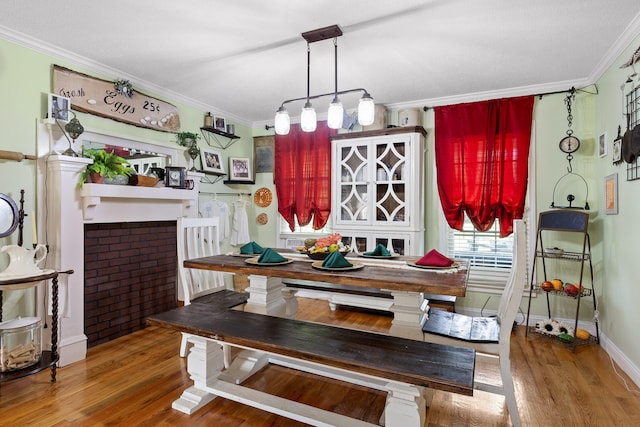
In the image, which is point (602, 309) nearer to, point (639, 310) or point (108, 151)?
point (639, 310)

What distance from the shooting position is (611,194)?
2.76 metres

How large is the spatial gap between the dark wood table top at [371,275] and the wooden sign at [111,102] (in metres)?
1.59

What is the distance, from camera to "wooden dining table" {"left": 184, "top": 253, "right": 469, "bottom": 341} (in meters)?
1.79

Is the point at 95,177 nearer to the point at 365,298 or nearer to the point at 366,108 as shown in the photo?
the point at 366,108

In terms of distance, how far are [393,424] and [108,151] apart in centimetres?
300

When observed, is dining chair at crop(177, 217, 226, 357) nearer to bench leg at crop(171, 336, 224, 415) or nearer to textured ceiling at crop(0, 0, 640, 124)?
bench leg at crop(171, 336, 224, 415)

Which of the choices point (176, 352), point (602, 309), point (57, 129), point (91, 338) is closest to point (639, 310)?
point (602, 309)

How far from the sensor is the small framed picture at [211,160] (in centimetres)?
394

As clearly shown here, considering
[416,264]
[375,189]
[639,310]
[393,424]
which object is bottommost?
[393,424]

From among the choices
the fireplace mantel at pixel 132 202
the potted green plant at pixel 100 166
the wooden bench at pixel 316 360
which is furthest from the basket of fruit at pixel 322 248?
the potted green plant at pixel 100 166

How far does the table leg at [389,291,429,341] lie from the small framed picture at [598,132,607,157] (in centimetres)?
229

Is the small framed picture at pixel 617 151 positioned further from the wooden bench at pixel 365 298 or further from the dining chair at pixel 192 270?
the dining chair at pixel 192 270

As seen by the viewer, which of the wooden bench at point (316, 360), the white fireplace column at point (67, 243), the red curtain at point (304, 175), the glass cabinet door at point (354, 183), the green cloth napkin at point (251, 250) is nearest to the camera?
the wooden bench at point (316, 360)

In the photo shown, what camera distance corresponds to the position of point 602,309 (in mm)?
3000
